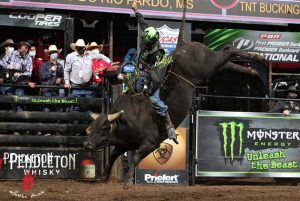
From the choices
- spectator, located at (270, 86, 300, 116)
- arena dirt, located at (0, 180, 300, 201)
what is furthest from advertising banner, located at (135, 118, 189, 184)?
spectator, located at (270, 86, 300, 116)

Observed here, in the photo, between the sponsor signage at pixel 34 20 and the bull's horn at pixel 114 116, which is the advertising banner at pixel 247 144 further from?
the sponsor signage at pixel 34 20

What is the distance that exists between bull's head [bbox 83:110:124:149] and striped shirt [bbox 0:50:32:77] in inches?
137

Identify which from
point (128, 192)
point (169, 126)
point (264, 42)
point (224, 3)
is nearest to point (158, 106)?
point (169, 126)

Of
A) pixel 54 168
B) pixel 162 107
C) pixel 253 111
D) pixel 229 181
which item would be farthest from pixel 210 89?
pixel 162 107

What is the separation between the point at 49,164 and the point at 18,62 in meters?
2.00

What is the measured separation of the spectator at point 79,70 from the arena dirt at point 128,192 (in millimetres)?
1750

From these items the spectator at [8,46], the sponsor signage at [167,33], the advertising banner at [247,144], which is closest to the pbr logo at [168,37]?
the sponsor signage at [167,33]

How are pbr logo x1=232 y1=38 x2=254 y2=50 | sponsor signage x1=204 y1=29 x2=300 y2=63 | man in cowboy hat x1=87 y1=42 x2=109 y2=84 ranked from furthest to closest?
pbr logo x1=232 y1=38 x2=254 y2=50 < sponsor signage x1=204 y1=29 x2=300 y2=63 < man in cowboy hat x1=87 y1=42 x2=109 y2=84

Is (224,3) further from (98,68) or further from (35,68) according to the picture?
(35,68)

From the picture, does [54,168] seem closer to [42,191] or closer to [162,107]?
[42,191]

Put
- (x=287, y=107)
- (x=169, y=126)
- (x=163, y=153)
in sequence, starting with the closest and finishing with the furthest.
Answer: (x=169, y=126) < (x=163, y=153) < (x=287, y=107)

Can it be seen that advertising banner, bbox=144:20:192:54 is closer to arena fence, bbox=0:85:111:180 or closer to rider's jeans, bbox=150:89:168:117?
arena fence, bbox=0:85:111:180

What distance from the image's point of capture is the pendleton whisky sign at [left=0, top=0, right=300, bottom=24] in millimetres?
14000

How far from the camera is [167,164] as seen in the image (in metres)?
12.1
